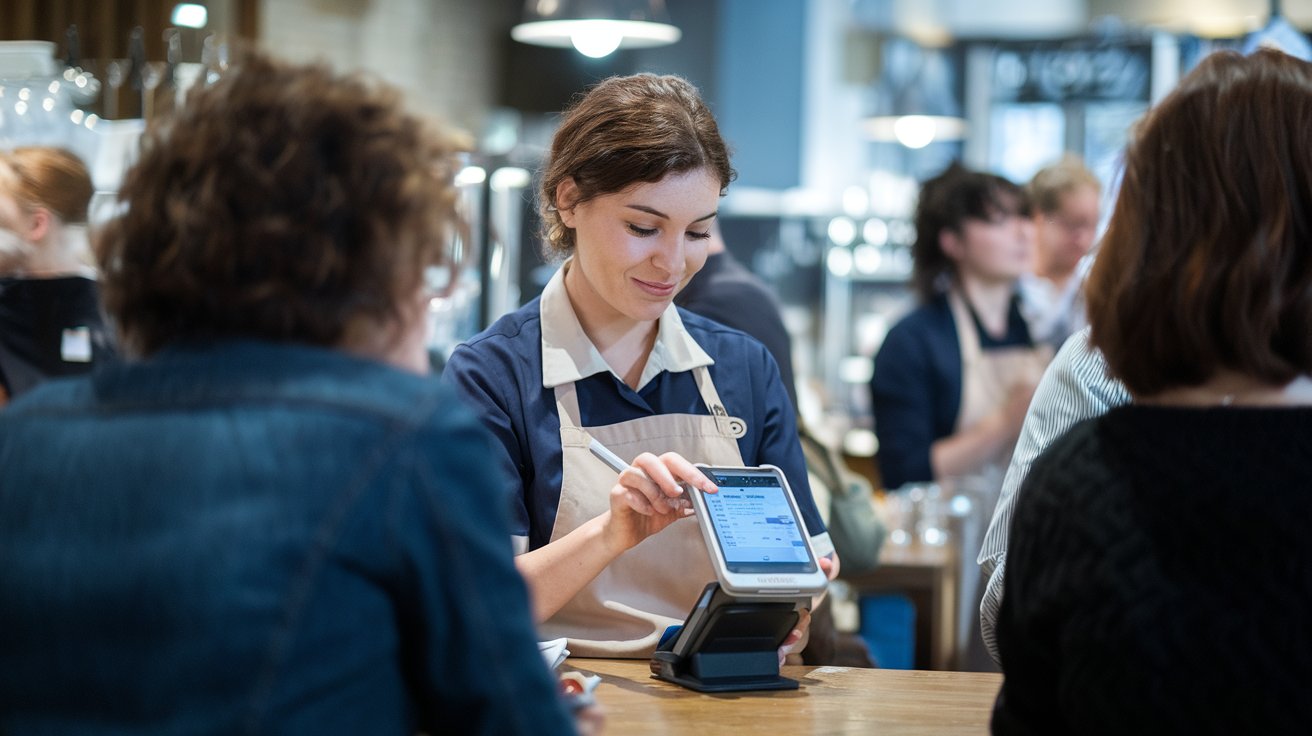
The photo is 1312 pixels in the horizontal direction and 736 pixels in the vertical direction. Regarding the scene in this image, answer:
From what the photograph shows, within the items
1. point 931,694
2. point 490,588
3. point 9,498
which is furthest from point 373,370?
point 931,694

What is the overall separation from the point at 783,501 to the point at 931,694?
1.08ft

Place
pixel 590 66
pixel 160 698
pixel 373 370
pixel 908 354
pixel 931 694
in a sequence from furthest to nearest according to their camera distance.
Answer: pixel 590 66
pixel 908 354
pixel 931 694
pixel 373 370
pixel 160 698

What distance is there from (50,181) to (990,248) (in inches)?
104

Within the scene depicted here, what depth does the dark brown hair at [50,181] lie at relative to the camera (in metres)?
3.41

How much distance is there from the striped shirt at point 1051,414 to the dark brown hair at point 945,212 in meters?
2.36

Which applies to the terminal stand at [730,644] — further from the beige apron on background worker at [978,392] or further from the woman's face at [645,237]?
the beige apron on background worker at [978,392]

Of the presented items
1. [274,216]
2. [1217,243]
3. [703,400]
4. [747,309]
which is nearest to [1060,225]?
[747,309]

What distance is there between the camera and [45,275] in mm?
3420

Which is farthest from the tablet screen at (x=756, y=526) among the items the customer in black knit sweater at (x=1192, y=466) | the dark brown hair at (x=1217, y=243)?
the dark brown hair at (x=1217, y=243)

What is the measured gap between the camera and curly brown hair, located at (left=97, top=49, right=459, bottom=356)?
112 cm

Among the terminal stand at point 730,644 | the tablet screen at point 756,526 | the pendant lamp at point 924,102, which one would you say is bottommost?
the terminal stand at point 730,644

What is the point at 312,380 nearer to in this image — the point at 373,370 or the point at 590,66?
the point at 373,370

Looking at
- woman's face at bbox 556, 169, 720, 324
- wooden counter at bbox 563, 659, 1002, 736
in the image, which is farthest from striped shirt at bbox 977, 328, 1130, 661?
woman's face at bbox 556, 169, 720, 324

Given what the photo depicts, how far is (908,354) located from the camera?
4.18 metres
